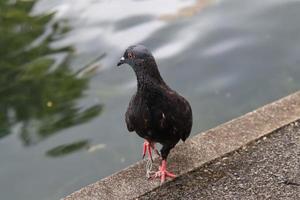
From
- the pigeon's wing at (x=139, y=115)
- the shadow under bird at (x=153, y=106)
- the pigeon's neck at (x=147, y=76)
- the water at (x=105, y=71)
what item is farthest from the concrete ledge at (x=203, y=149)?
the water at (x=105, y=71)

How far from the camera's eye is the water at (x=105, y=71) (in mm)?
6988

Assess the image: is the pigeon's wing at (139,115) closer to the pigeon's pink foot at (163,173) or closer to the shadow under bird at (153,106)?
the shadow under bird at (153,106)

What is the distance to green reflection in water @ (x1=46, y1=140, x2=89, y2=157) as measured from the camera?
23.3 ft

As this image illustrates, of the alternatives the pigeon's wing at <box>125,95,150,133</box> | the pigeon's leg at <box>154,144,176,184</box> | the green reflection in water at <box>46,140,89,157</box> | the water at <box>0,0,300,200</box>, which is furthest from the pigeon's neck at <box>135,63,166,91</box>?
the green reflection in water at <box>46,140,89,157</box>

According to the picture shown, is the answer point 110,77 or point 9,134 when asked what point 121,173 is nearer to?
point 9,134

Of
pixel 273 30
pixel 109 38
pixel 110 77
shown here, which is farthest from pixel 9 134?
pixel 273 30

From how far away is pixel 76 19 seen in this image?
9.54 m

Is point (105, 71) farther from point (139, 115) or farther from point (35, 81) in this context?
point (139, 115)

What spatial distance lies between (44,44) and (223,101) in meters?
2.92

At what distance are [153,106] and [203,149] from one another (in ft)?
2.74

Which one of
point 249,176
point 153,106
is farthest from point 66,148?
point 153,106

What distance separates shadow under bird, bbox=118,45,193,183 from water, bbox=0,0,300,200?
9.21ft

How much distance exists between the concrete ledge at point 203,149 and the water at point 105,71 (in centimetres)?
230

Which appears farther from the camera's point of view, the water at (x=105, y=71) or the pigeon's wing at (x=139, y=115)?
the water at (x=105, y=71)
